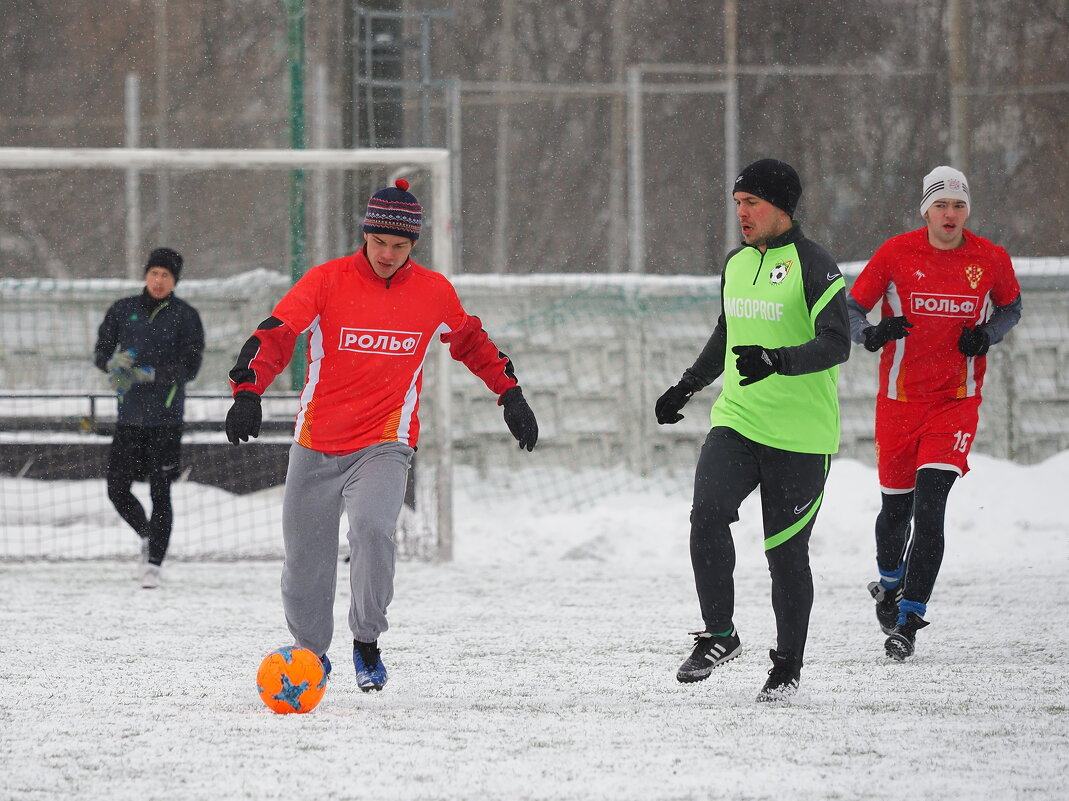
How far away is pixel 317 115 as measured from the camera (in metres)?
22.8

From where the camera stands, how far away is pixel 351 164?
950 centimetres

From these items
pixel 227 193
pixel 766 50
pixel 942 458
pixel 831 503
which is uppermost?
pixel 766 50

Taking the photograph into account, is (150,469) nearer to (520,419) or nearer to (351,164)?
(351,164)

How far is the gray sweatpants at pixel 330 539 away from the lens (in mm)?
5270

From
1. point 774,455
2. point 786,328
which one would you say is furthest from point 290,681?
point 786,328

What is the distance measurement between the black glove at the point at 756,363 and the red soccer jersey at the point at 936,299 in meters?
1.45

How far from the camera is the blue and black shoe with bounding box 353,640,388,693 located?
5.31 meters

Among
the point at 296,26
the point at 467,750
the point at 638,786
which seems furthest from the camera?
the point at 296,26

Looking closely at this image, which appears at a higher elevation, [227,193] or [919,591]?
[227,193]

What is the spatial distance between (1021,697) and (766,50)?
67.4 ft

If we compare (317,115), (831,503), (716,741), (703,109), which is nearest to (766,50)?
(703,109)

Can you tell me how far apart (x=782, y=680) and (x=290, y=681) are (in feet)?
5.36

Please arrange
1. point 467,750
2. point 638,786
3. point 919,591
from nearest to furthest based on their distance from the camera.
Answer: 1. point 638,786
2. point 467,750
3. point 919,591

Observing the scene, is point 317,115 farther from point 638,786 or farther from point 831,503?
point 638,786
